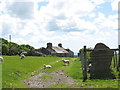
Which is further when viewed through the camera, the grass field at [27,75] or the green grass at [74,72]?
the green grass at [74,72]

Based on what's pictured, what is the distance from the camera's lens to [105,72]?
2542cm

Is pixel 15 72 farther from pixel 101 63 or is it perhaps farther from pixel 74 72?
pixel 101 63

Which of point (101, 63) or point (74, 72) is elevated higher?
point (101, 63)

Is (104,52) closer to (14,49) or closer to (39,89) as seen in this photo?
(39,89)

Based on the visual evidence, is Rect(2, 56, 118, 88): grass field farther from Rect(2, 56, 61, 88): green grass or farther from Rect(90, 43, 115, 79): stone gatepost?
Rect(90, 43, 115, 79): stone gatepost

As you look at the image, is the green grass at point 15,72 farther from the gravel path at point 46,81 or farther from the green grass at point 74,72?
the green grass at point 74,72

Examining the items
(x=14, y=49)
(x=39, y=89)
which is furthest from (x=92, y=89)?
(x=14, y=49)

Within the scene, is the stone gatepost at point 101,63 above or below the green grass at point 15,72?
above

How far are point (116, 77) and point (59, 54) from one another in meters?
145

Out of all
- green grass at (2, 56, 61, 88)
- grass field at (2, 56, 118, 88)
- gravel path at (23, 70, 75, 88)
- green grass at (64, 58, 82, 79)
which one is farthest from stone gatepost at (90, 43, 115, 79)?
green grass at (2, 56, 61, 88)

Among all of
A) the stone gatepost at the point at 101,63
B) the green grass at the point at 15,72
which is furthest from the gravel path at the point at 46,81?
the stone gatepost at the point at 101,63

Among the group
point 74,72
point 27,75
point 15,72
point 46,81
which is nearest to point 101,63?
point 46,81

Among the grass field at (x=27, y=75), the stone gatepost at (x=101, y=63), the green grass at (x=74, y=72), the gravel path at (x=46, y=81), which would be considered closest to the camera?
the grass field at (x=27, y=75)

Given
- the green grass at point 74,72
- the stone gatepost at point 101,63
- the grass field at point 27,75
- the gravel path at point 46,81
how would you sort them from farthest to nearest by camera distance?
1. the green grass at point 74,72
2. the stone gatepost at point 101,63
3. the gravel path at point 46,81
4. the grass field at point 27,75
